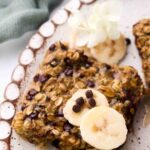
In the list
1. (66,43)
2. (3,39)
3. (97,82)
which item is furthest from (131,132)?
(3,39)

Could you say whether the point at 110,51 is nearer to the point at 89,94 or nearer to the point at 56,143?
the point at 89,94

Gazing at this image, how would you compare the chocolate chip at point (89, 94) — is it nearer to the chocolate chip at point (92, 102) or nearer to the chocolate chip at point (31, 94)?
the chocolate chip at point (92, 102)

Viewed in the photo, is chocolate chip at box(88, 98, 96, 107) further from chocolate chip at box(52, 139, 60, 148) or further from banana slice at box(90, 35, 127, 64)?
banana slice at box(90, 35, 127, 64)

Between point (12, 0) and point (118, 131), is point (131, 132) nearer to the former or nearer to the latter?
point (118, 131)

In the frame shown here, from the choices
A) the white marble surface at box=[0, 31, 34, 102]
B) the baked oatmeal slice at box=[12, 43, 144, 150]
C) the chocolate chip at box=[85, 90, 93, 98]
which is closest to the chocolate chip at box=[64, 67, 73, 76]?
the baked oatmeal slice at box=[12, 43, 144, 150]

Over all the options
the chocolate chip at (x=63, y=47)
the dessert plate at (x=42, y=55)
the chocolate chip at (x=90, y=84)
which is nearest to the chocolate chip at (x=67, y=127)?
the dessert plate at (x=42, y=55)

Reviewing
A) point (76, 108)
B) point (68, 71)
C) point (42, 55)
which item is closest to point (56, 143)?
point (76, 108)
